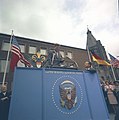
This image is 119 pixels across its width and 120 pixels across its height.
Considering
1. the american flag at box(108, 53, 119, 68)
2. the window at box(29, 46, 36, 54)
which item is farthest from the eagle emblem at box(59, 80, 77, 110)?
the window at box(29, 46, 36, 54)

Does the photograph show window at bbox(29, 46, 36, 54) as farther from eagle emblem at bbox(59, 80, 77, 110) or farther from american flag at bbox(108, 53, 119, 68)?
eagle emblem at bbox(59, 80, 77, 110)

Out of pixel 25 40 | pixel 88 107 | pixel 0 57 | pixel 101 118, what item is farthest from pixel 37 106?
pixel 25 40

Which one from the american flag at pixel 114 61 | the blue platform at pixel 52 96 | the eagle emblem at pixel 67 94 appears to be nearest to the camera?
the blue platform at pixel 52 96

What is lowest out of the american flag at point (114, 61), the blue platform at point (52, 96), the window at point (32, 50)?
the blue platform at point (52, 96)

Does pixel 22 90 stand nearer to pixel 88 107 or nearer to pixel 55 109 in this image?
pixel 55 109

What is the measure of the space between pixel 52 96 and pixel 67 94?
0.54 metres

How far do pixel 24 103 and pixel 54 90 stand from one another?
3.09 feet

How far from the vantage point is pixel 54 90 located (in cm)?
397

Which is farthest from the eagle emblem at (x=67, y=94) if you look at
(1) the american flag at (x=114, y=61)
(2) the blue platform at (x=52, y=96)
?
(1) the american flag at (x=114, y=61)

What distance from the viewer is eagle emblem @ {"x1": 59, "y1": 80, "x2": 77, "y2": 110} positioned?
3969 millimetres

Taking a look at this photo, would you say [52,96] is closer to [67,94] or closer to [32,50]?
[67,94]

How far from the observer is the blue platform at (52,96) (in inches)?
137

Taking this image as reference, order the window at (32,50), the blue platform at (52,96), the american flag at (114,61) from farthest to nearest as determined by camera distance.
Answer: the window at (32,50) < the american flag at (114,61) < the blue platform at (52,96)

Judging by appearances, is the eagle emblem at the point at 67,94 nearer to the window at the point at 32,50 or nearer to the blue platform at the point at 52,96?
the blue platform at the point at 52,96
